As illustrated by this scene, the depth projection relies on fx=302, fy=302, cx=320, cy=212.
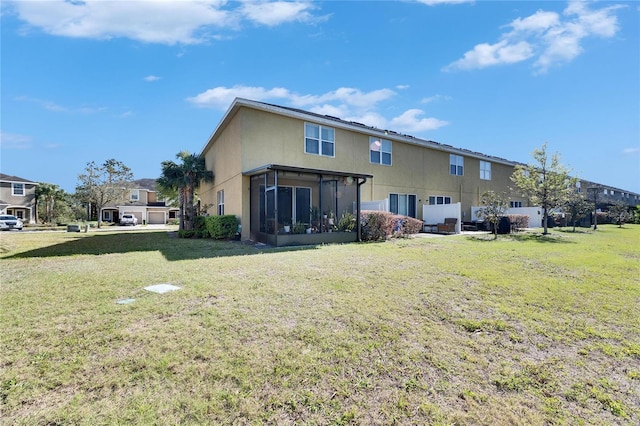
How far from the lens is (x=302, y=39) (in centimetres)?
1327

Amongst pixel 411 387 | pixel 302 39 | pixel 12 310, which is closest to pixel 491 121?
pixel 302 39

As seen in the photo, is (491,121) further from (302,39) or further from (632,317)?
(632,317)

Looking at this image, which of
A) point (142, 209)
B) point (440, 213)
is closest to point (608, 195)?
point (440, 213)

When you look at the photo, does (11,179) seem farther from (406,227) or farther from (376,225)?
(406,227)

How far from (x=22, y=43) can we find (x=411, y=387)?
1426 centimetres

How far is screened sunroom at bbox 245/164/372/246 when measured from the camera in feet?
38.4

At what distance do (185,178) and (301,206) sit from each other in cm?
696

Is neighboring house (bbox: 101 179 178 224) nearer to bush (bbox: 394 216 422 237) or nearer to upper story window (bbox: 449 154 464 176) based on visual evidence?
upper story window (bbox: 449 154 464 176)

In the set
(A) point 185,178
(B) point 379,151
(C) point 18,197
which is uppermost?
(B) point 379,151

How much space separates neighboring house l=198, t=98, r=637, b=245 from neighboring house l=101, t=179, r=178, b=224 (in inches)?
1110

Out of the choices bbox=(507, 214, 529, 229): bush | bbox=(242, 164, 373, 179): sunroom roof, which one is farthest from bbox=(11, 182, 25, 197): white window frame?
bbox=(507, 214, 529, 229): bush

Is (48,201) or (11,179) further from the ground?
(11,179)

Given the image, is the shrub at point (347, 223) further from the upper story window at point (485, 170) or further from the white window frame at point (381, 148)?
the upper story window at point (485, 170)

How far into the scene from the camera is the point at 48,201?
37.8 m
